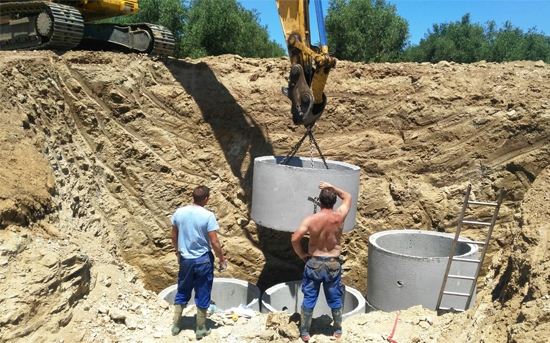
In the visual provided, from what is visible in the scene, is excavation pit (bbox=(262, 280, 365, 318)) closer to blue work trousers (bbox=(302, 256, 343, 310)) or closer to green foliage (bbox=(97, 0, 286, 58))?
blue work trousers (bbox=(302, 256, 343, 310))

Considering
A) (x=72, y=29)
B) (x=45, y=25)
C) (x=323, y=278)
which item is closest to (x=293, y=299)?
(x=323, y=278)

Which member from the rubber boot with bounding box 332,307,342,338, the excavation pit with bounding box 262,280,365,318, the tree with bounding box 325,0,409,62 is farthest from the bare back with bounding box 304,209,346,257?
the tree with bounding box 325,0,409,62

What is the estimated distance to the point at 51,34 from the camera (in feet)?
26.7

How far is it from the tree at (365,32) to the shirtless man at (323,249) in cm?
2161

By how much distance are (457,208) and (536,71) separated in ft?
9.54

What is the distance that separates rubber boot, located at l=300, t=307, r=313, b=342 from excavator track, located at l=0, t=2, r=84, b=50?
20.5 ft

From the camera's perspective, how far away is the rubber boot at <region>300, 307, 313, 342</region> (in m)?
5.02

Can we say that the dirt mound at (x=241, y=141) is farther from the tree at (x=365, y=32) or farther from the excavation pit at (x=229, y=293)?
the tree at (x=365, y=32)

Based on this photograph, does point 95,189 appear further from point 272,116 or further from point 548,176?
point 548,176

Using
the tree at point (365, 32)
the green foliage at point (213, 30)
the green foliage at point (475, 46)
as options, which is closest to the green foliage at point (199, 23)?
the green foliage at point (213, 30)

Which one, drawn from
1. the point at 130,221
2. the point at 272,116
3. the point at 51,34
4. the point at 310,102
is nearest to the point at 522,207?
the point at 310,102

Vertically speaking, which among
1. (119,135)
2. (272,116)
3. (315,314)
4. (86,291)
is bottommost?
(315,314)

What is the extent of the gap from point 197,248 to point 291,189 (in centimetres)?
179

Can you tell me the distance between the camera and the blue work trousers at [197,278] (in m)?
4.98
